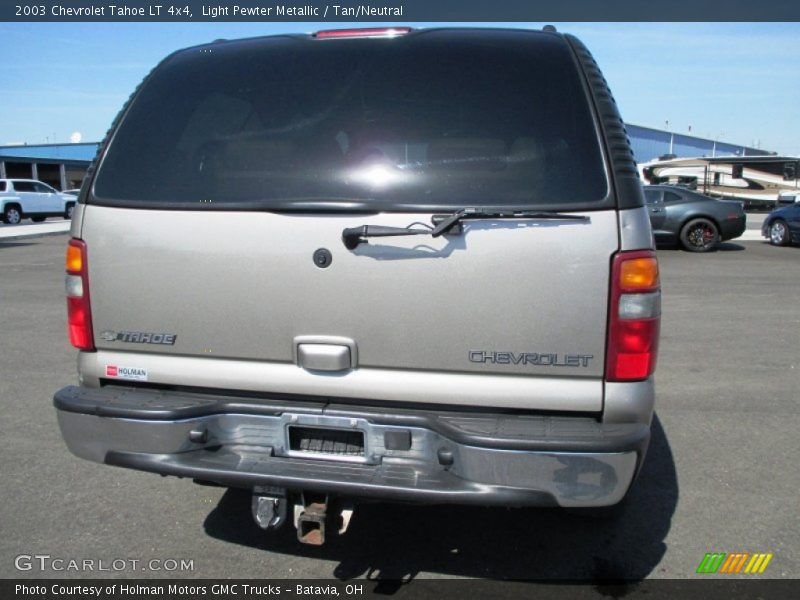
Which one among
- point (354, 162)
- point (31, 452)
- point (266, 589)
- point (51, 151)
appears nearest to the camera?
point (354, 162)

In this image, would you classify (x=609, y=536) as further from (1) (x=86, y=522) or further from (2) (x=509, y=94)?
(1) (x=86, y=522)

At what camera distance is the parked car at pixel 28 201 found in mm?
27578

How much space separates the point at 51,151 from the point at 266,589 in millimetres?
83337

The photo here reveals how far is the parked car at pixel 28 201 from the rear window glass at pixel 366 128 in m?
28.2

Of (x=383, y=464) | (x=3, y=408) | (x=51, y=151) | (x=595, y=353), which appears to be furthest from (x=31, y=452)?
(x=51, y=151)

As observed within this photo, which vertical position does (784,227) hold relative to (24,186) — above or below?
above

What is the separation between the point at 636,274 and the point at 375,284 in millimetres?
891

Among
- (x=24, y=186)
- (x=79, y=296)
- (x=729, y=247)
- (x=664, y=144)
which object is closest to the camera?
(x=79, y=296)

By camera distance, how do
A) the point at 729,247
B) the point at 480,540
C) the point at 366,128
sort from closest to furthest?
the point at 366,128 < the point at 480,540 < the point at 729,247

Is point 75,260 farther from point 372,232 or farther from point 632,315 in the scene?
point 632,315

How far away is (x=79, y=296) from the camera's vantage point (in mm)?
2750

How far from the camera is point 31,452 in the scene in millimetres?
4047

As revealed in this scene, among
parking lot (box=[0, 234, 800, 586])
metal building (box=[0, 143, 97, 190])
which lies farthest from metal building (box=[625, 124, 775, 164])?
parking lot (box=[0, 234, 800, 586])

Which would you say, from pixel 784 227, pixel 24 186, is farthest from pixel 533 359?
pixel 24 186
